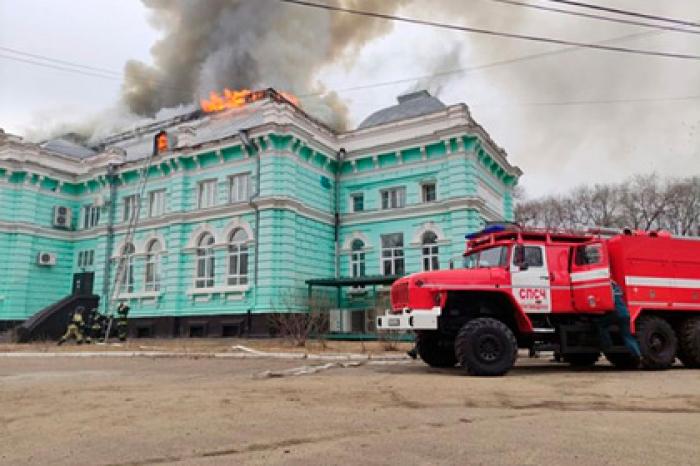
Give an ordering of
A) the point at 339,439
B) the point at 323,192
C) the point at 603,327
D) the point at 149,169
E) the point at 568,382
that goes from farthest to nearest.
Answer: the point at 149,169
the point at 323,192
the point at 603,327
the point at 568,382
the point at 339,439

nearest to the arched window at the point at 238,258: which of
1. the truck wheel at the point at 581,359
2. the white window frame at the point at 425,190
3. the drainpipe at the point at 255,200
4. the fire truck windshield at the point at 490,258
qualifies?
the drainpipe at the point at 255,200

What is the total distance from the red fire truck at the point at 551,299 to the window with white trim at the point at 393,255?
40.4 feet

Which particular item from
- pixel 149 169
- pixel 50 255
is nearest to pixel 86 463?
pixel 149 169

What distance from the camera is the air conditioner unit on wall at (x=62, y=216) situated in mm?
30812

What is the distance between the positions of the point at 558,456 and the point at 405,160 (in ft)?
70.6

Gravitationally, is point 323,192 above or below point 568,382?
above

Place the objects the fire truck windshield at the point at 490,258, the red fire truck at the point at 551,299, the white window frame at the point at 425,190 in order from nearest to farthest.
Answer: the red fire truck at the point at 551,299, the fire truck windshield at the point at 490,258, the white window frame at the point at 425,190

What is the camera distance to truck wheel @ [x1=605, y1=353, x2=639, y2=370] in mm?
11793

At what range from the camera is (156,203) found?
2834 centimetres

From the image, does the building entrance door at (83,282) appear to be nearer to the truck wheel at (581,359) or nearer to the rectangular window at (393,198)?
the rectangular window at (393,198)

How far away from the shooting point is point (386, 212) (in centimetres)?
2505

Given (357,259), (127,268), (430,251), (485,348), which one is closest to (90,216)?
(127,268)

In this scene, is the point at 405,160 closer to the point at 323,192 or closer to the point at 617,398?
the point at 323,192

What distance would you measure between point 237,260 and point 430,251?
918 cm
